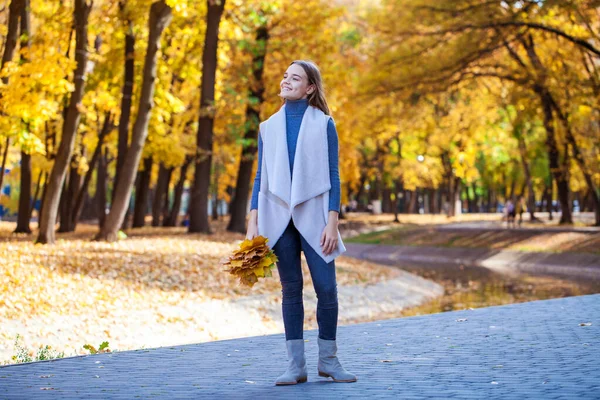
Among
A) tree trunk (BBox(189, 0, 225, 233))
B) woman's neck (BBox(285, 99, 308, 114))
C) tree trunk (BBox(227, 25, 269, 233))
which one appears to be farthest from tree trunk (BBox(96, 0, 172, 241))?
woman's neck (BBox(285, 99, 308, 114))

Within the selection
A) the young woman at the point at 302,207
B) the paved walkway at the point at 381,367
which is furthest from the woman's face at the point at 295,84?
the paved walkway at the point at 381,367

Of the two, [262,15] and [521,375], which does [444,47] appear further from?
[521,375]

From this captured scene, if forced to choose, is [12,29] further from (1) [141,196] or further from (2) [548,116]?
(2) [548,116]

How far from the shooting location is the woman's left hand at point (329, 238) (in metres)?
6.55

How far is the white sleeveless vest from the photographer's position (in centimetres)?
667

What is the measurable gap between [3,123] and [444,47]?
19.8 metres

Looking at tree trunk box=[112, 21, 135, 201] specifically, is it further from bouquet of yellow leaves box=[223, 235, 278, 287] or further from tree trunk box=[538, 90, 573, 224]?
bouquet of yellow leaves box=[223, 235, 278, 287]

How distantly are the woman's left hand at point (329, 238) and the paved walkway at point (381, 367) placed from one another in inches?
36.3

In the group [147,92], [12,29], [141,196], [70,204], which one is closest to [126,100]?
[147,92]

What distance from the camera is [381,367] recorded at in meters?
7.35

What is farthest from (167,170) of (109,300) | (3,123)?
(109,300)

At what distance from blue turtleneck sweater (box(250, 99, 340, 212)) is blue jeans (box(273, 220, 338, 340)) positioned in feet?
1.18

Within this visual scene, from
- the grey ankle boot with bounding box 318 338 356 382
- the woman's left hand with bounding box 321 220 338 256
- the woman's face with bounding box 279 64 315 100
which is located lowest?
the grey ankle boot with bounding box 318 338 356 382

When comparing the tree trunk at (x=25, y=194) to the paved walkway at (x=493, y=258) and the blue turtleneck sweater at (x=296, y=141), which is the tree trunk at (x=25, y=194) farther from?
the blue turtleneck sweater at (x=296, y=141)
